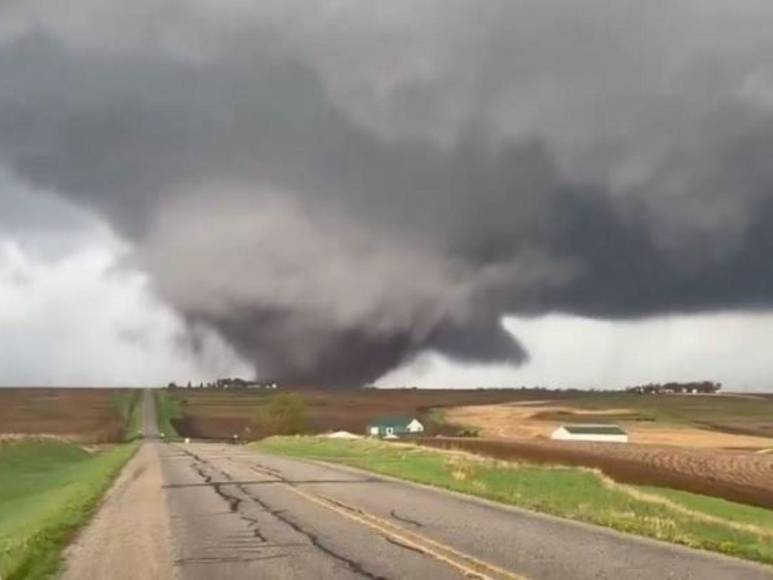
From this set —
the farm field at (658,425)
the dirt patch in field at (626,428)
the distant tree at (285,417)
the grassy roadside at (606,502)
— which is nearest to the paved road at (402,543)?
the grassy roadside at (606,502)

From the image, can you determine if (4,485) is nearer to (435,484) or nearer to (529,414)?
(435,484)

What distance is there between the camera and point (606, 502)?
31.4 metres

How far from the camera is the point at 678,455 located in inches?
3519

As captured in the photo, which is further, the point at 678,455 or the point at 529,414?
→ the point at 529,414

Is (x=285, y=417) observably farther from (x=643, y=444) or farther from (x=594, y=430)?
(x=643, y=444)

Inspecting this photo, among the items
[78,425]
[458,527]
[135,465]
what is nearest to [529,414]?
[78,425]

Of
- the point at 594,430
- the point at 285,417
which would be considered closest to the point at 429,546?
the point at 594,430

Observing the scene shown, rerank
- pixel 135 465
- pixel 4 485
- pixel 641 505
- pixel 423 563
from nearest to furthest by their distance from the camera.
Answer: pixel 423 563 < pixel 641 505 < pixel 4 485 < pixel 135 465

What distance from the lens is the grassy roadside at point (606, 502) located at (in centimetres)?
2191

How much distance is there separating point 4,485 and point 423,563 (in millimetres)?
40206

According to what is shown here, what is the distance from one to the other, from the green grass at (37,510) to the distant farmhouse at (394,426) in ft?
341

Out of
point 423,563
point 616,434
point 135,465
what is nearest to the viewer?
point 423,563

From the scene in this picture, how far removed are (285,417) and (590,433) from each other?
4651cm

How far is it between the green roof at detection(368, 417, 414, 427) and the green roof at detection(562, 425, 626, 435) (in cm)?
3851
